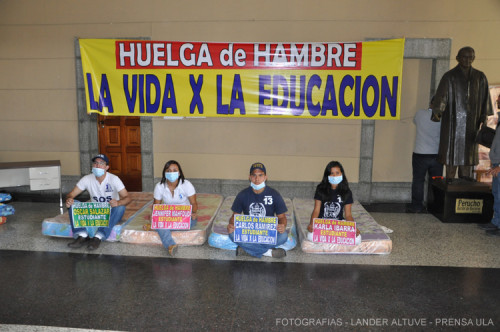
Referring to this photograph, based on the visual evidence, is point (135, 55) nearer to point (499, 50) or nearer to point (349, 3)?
point (349, 3)

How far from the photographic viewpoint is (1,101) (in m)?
7.02

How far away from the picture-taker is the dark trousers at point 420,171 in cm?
610

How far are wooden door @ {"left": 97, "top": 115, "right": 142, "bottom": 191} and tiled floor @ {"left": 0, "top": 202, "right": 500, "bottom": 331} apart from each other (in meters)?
2.81

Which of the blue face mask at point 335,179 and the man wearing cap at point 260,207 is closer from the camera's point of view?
the man wearing cap at point 260,207

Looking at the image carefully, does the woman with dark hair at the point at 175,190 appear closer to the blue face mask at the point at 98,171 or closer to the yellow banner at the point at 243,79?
the blue face mask at the point at 98,171

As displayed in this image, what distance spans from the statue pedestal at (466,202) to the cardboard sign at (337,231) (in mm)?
2128

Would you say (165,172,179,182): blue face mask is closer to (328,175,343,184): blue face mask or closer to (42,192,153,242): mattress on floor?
(42,192,153,242): mattress on floor

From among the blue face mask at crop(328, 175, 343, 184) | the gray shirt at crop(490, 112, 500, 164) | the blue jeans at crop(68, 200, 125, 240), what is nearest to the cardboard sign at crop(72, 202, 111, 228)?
the blue jeans at crop(68, 200, 125, 240)

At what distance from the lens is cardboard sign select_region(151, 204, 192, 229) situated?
445cm

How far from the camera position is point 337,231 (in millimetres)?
4254

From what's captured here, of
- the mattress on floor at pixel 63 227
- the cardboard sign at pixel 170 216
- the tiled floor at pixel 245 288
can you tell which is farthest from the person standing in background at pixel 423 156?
the mattress on floor at pixel 63 227

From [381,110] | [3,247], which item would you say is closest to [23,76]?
[3,247]

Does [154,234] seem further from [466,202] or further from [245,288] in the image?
[466,202]

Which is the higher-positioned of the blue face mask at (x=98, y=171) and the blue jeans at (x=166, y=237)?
the blue face mask at (x=98, y=171)
